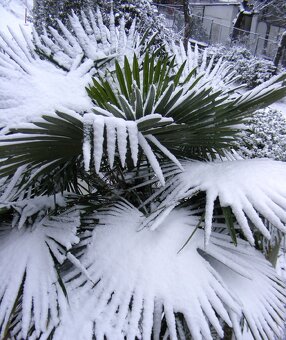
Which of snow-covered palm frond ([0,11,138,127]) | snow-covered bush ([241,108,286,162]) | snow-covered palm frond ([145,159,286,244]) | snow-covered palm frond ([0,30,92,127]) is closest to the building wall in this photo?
snow-covered bush ([241,108,286,162])

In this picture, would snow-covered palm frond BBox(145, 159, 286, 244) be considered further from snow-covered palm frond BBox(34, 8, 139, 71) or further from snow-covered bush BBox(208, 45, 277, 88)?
snow-covered bush BBox(208, 45, 277, 88)

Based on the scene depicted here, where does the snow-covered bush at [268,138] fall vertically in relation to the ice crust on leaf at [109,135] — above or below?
below

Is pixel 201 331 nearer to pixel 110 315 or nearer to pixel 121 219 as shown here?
pixel 110 315

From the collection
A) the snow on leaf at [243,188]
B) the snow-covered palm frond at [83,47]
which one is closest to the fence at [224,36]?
the snow-covered palm frond at [83,47]

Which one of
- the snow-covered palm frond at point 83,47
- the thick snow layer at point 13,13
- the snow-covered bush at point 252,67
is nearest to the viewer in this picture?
the snow-covered palm frond at point 83,47

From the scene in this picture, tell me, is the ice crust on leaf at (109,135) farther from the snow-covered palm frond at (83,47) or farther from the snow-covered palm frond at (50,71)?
the snow-covered palm frond at (83,47)

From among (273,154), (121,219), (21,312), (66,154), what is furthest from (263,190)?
(273,154)
